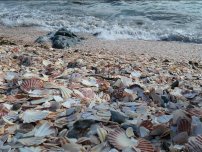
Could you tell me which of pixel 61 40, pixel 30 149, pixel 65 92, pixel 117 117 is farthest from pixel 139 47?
pixel 30 149

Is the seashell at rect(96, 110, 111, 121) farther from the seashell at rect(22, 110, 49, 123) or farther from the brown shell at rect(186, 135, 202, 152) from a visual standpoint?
the brown shell at rect(186, 135, 202, 152)

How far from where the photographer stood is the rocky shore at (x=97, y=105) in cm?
294

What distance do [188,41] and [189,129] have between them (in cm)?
596

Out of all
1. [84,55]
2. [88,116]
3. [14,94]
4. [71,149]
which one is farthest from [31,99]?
[84,55]

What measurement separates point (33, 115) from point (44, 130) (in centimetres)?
29

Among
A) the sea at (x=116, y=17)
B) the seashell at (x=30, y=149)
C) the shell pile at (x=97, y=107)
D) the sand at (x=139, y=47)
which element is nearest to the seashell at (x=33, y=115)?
the shell pile at (x=97, y=107)

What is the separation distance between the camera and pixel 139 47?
8211 millimetres

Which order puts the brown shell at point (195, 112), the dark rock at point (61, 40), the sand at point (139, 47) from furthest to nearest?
1. the dark rock at point (61, 40)
2. the sand at point (139, 47)
3. the brown shell at point (195, 112)

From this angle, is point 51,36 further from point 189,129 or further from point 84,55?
point 189,129

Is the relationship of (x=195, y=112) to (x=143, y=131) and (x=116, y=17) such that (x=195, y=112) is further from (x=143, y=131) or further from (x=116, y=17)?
(x=116, y=17)

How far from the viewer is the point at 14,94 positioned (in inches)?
159

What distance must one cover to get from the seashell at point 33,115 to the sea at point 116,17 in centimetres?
594

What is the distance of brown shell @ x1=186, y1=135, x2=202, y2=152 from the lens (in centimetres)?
276

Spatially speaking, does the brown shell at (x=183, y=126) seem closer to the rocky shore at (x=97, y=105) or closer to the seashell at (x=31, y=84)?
the rocky shore at (x=97, y=105)
